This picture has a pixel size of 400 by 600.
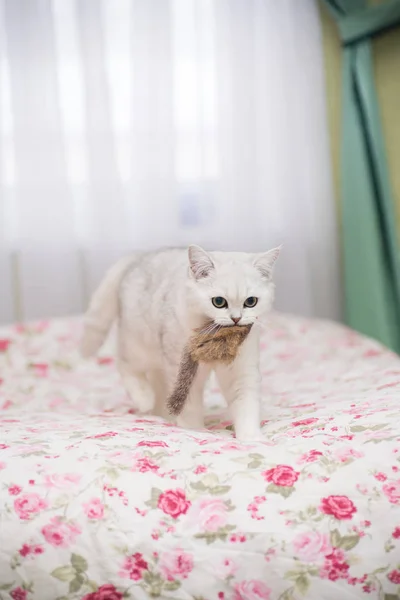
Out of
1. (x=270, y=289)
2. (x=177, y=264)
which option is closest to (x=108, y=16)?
(x=177, y=264)

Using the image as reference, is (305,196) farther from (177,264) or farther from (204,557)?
(204,557)

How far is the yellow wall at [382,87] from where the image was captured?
9.27 ft

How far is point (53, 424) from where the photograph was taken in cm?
135

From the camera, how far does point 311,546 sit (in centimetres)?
91

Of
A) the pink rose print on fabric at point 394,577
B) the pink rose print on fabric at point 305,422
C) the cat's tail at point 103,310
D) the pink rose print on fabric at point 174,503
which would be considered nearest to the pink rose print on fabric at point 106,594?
the pink rose print on fabric at point 174,503

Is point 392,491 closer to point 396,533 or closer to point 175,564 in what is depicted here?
point 396,533

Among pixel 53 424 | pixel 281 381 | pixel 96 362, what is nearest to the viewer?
pixel 53 424

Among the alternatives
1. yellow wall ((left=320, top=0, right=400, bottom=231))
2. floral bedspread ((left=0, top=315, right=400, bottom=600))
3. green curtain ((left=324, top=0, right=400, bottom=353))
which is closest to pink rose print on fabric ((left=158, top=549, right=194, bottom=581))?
floral bedspread ((left=0, top=315, right=400, bottom=600))

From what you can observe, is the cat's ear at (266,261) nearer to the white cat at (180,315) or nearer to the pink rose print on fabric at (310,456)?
the white cat at (180,315)

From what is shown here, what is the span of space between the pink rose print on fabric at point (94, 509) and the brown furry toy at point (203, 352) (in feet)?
1.01

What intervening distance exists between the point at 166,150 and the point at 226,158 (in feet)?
0.84

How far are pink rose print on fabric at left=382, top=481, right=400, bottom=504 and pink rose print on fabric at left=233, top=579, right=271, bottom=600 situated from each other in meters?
0.22

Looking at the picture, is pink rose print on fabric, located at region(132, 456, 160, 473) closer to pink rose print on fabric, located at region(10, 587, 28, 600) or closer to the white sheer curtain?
pink rose print on fabric, located at region(10, 587, 28, 600)

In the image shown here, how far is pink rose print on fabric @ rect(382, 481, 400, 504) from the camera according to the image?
3.11 ft
